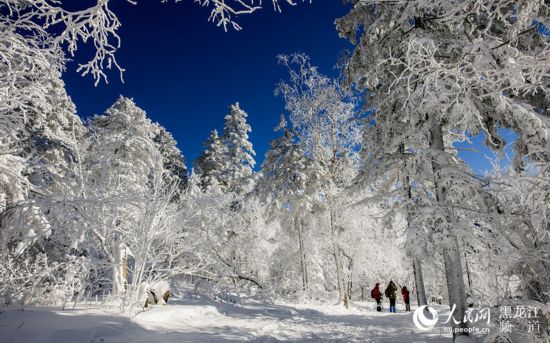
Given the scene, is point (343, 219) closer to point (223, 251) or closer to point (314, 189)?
point (314, 189)

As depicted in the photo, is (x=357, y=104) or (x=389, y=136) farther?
(x=357, y=104)

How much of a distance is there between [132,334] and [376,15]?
10.5 metres

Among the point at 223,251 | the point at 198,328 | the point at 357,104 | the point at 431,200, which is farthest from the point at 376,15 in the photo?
the point at 223,251

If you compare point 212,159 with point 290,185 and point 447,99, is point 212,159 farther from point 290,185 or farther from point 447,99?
point 447,99

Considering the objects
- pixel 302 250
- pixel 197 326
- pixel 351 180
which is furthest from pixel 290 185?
pixel 197 326

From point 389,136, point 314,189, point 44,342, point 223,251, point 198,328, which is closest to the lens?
point 44,342

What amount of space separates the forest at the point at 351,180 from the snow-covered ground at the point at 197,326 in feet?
1.90

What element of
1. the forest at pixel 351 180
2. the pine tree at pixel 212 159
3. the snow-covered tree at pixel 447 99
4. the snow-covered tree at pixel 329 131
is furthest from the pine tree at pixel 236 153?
the snow-covered tree at pixel 447 99

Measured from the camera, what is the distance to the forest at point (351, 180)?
14.3ft

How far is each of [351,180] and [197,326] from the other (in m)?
7.65

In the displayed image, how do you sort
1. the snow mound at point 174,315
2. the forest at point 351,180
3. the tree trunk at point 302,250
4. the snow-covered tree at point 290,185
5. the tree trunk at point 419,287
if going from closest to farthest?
the forest at point 351,180, the snow mound at point 174,315, the tree trunk at point 419,287, the tree trunk at point 302,250, the snow-covered tree at point 290,185

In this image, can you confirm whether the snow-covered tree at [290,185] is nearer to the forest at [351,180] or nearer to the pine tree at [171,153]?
the forest at [351,180]

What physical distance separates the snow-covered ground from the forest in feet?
1.90

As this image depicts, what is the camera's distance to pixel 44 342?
17.2 ft
